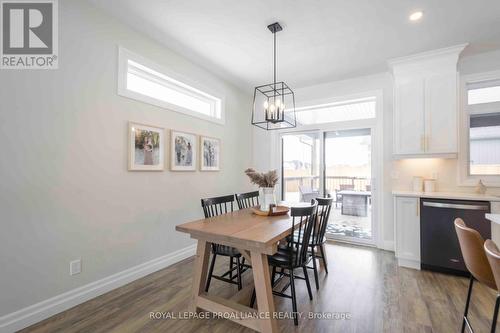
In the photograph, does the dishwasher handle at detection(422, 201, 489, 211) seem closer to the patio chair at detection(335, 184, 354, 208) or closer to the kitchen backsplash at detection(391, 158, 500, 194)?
the kitchen backsplash at detection(391, 158, 500, 194)

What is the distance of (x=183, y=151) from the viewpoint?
11.1 ft

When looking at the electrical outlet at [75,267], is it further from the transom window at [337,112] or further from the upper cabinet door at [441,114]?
the upper cabinet door at [441,114]

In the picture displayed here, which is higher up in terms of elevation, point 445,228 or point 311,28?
point 311,28

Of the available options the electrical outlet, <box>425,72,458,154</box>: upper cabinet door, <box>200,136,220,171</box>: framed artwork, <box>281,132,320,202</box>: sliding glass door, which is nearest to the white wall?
the electrical outlet

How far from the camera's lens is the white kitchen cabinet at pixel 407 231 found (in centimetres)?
304

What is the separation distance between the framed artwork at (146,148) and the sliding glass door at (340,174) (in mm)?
2769

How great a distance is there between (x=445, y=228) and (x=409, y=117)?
62.9 inches

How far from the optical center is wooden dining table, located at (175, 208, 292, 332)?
170cm

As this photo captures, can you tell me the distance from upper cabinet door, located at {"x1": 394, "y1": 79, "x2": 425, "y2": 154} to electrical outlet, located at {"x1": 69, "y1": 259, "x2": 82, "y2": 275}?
14.0 feet

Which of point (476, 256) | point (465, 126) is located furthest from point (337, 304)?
point (465, 126)

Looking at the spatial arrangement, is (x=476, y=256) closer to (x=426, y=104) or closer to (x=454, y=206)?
(x=454, y=206)

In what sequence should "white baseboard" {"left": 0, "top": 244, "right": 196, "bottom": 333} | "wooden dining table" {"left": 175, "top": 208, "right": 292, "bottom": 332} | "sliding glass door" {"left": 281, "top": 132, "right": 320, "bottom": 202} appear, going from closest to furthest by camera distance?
1. "wooden dining table" {"left": 175, "top": 208, "right": 292, "bottom": 332}
2. "white baseboard" {"left": 0, "top": 244, "right": 196, "bottom": 333}
3. "sliding glass door" {"left": 281, "top": 132, "right": 320, "bottom": 202}

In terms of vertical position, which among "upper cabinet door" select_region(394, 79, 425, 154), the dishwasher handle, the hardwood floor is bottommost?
the hardwood floor

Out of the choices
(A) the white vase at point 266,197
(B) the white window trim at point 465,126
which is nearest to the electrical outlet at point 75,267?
(A) the white vase at point 266,197
